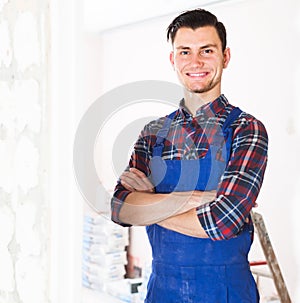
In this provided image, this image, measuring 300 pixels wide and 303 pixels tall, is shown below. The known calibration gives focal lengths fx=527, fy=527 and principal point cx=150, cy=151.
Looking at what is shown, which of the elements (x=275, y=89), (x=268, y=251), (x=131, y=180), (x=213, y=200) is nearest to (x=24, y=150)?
(x=131, y=180)

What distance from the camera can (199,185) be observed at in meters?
1.32

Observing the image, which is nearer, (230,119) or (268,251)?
(230,119)

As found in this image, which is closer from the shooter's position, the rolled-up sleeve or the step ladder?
the rolled-up sleeve

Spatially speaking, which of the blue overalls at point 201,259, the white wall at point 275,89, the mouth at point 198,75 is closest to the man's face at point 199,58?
the mouth at point 198,75

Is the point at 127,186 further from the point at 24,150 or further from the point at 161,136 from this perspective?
the point at 24,150

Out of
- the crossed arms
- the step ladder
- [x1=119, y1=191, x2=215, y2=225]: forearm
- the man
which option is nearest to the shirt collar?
the man

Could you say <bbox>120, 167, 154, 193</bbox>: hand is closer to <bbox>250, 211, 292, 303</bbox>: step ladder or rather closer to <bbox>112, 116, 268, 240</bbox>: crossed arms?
<bbox>112, 116, 268, 240</bbox>: crossed arms

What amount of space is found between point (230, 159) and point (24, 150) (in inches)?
18.4

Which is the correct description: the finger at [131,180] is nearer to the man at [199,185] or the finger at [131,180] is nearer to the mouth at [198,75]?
the man at [199,185]

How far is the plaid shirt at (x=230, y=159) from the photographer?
1174mm

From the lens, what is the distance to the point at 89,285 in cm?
373

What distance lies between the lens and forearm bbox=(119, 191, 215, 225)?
1247mm

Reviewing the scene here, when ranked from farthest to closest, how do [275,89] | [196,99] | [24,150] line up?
[275,89], [196,99], [24,150]

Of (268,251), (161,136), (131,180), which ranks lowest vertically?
(268,251)
